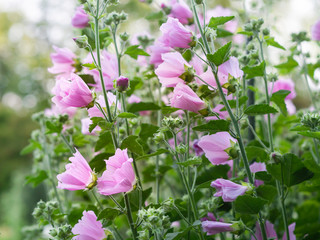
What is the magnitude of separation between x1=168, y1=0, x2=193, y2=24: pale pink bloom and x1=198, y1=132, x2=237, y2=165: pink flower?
0.28 metres

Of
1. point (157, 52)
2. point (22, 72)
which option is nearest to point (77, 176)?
point (157, 52)

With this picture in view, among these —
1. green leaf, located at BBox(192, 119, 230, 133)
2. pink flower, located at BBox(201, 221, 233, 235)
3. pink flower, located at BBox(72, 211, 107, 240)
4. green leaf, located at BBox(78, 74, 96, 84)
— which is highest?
green leaf, located at BBox(78, 74, 96, 84)

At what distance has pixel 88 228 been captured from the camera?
0.54 metres

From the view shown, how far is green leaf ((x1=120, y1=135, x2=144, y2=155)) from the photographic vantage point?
0.54 metres

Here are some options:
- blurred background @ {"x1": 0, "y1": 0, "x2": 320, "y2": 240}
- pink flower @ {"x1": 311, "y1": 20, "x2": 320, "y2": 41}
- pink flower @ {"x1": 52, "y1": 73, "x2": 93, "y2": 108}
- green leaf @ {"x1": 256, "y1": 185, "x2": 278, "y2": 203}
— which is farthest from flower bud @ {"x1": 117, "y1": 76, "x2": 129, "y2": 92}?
blurred background @ {"x1": 0, "y1": 0, "x2": 320, "y2": 240}

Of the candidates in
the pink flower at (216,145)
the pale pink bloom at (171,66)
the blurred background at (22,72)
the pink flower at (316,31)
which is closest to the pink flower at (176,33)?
the pale pink bloom at (171,66)

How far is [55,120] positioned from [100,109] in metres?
0.20

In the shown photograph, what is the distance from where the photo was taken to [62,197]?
2.96 ft

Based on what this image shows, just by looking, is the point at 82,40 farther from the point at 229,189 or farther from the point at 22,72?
the point at 22,72

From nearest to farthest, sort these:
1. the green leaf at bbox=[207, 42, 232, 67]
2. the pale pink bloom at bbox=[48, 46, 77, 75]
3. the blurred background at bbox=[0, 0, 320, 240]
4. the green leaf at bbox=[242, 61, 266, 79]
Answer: the green leaf at bbox=[207, 42, 232, 67], the green leaf at bbox=[242, 61, 266, 79], the pale pink bloom at bbox=[48, 46, 77, 75], the blurred background at bbox=[0, 0, 320, 240]

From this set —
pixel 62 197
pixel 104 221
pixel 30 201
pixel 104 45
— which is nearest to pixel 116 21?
pixel 104 45

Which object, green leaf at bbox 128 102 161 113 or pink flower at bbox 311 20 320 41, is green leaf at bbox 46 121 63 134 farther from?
pink flower at bbox 311 20 320 41

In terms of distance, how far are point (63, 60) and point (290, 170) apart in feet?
1.39

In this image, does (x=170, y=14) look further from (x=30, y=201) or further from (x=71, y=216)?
(x=30, y=201)
